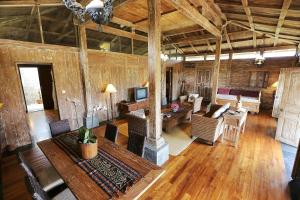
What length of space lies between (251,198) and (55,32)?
5608 mm

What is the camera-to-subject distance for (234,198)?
2154 mm

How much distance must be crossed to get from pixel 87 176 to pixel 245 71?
8.31 metres

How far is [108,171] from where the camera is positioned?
1564mm

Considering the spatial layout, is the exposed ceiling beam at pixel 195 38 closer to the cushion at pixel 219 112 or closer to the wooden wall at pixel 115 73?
the wooden wall at pixel 115 73

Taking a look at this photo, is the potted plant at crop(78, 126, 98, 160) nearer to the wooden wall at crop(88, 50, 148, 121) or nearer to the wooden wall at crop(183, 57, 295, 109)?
the wooden wall at crop(88, 50, 148, 121)

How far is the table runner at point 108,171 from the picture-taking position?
1365 mm

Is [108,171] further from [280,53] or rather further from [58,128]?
[280,53]

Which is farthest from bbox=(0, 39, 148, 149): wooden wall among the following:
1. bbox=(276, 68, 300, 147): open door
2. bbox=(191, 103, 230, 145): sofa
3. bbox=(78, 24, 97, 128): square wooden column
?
bbox=(276, 68, 300, 147): open door

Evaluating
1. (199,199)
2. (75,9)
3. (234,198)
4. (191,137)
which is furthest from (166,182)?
(75,9)

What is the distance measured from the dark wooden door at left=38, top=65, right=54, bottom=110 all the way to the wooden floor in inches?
171

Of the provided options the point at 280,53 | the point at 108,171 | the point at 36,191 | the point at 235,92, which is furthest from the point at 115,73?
the point at 280,53

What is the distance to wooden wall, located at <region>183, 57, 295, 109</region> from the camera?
6478 mm

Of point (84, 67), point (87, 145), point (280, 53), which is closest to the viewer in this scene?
point (87, 145)

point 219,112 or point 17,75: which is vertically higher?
point 17,75
